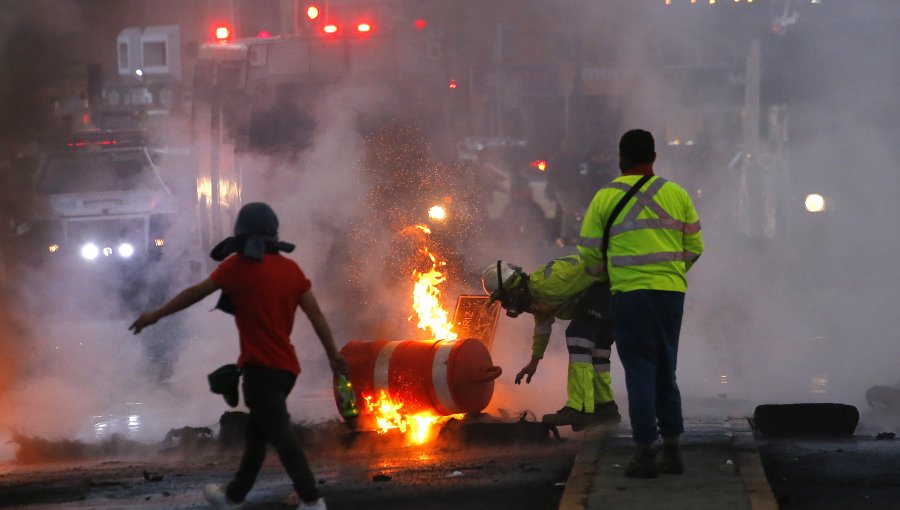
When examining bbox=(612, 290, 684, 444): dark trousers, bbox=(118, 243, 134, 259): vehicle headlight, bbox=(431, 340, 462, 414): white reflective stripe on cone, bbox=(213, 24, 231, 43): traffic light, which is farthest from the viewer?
bbox=(118, 243, 134, 259): vehicle headlight

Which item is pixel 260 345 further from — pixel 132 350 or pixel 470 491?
pixel 132 350

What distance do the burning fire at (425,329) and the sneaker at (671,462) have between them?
6.79 feet

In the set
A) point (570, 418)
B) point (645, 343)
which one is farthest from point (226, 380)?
point (570, 418)

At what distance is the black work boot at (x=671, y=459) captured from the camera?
513cm

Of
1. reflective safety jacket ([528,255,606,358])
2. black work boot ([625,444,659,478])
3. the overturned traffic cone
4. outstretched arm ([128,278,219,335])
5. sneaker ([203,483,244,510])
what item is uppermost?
outstretched arm ([128,278,219,335])

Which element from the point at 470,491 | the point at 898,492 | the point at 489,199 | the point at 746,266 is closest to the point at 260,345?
the point at 470,491

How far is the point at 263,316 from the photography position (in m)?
4.77

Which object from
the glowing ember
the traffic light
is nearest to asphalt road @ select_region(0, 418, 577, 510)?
the glowing ember

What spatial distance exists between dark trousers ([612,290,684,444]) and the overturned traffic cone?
5.11ft

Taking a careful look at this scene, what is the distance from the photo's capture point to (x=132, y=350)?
40.4ft

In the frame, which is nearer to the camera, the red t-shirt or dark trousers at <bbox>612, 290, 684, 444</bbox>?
the red t-shirt

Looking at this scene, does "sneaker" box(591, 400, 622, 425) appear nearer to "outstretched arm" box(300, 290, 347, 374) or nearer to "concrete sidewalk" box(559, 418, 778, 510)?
"concrete sidewalk" box(559, 418, 778, 510)

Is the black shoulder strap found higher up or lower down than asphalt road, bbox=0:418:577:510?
higher up

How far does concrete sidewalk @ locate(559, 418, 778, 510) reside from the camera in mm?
4586
